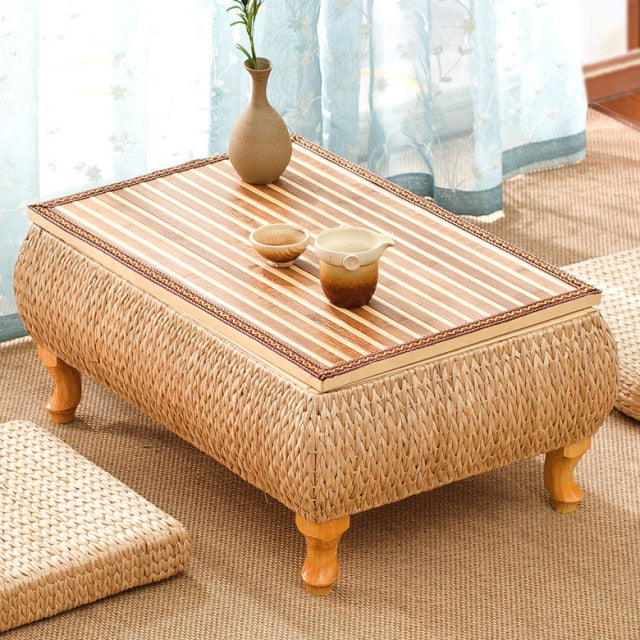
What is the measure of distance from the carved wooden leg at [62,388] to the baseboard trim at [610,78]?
81.0 inches

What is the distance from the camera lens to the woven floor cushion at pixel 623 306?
2.62m

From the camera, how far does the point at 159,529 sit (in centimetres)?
217

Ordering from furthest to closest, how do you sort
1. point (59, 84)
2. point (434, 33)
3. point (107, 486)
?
1. point (434, 33)
2. point (59, 84)
3. point (107, 486)

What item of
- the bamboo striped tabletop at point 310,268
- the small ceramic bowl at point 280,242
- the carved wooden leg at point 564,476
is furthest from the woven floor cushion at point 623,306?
the small ceramic bowl at point 280,242

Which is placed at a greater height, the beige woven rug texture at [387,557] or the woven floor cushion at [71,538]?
the woven floor cushion at [71,538]

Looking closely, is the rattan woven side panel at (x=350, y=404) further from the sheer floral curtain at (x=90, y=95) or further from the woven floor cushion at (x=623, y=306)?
the sheer floral curtain at (x=90, y=95)

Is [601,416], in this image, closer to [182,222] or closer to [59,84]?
[182,222]

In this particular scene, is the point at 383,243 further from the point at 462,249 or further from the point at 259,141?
the point at 259,141

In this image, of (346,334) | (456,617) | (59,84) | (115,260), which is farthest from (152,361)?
(59,84)

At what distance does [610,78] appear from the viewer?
417cm

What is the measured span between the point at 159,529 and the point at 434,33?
5.38ft

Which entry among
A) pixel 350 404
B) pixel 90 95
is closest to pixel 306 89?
pixel 90 95

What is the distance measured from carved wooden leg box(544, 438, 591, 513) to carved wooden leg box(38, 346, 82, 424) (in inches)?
33.7

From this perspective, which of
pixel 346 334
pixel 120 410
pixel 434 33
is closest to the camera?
pixel 346 334
